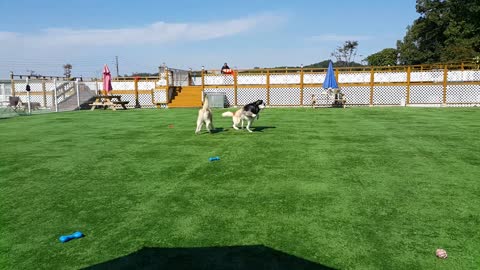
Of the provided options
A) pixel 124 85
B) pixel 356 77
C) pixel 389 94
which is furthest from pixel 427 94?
pixel 124 85

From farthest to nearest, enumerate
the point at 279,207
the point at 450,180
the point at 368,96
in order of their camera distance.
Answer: the point at 368,96, the point at 450,180, the point at 279,207

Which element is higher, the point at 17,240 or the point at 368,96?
the point at 368,96

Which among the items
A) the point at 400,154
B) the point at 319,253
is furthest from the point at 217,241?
the point at 400,154

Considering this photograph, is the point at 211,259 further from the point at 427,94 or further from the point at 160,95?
the point at 427,94

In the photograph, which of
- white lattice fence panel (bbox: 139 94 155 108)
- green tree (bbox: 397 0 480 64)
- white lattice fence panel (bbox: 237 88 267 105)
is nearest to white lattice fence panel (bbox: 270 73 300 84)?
white lattice fence panel (bbox: 237 88 267 105)

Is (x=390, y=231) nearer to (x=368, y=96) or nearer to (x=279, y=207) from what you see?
(x=279, y=207)

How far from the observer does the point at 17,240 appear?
358cm

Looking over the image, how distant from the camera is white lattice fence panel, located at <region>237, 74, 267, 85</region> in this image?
2491 centimetres

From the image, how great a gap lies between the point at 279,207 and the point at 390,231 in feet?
4.25

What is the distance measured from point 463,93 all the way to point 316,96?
9.02 meters

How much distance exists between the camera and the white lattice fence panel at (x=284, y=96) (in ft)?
78.7

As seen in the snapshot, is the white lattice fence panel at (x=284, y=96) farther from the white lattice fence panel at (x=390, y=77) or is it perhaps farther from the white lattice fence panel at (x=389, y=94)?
the white lattice fence panel at (x=390, y=77)

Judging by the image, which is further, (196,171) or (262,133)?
(262,133)

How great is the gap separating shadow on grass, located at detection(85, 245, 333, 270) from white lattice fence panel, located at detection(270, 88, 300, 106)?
20957 millimetres
